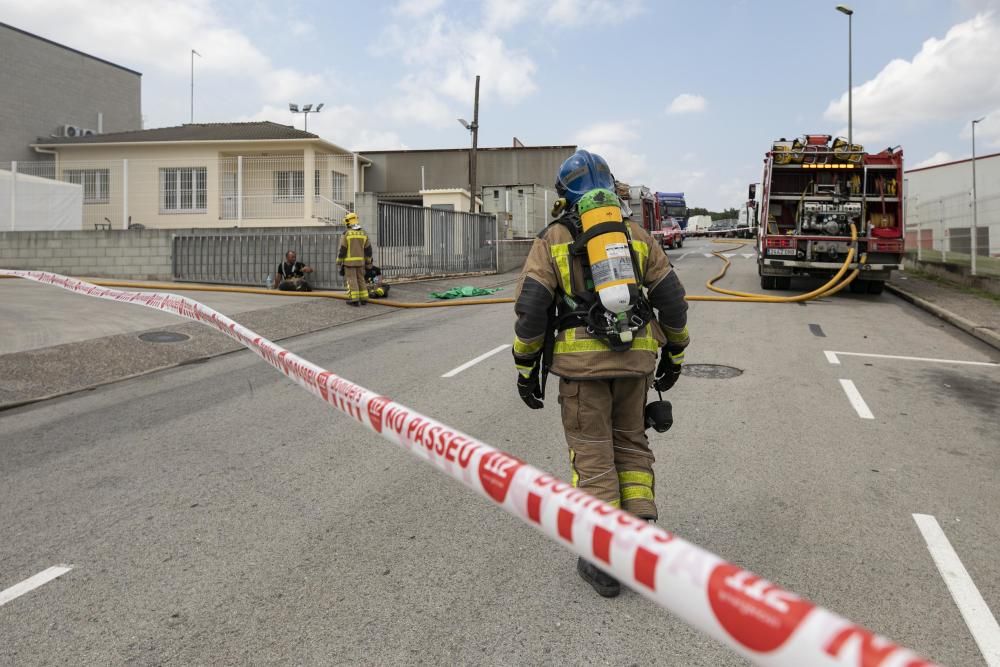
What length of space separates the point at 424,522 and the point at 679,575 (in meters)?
2.83

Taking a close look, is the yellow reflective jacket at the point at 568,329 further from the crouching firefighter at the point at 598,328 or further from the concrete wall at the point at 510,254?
the concrete wall at the point at 510,254

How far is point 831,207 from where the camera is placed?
1661 cm

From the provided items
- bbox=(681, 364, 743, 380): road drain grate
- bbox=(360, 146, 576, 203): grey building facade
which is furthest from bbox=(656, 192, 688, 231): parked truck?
bbox=(681, 364, 743, 380): road drain grate

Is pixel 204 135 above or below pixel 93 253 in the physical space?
above

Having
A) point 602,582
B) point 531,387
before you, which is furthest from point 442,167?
point 602,582

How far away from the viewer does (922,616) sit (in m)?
3.14

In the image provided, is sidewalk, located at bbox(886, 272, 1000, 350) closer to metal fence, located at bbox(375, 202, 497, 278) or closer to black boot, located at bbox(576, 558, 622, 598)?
black boot, located at bbox(576, 558, 622, 598)

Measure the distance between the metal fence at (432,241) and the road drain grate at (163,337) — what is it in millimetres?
9103

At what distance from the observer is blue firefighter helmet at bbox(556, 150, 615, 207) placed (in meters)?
3.69

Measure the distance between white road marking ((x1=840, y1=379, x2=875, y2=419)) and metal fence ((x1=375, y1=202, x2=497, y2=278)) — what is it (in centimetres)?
1419

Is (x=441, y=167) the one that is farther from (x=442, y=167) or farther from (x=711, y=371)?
(x=711, y=371)

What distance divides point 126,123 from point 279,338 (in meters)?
35.5

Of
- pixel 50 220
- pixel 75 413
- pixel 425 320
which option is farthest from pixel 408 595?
pixel 50 220

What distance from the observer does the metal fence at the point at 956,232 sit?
16.3m
